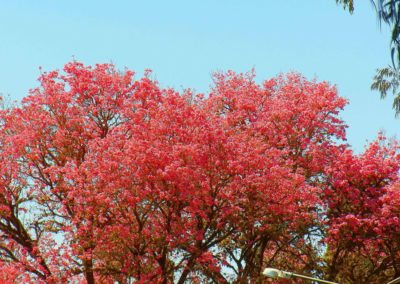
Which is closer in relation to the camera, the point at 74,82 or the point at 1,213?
the point at 1,213

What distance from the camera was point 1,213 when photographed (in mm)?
25047

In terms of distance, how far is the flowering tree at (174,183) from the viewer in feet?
75.5

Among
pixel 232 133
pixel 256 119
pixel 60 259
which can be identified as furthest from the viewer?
pixel 256 119

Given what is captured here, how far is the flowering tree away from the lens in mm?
23000

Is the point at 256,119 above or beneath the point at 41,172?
above

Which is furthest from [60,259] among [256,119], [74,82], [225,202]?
[256,119]

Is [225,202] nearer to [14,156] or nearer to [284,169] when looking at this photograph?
[284,169]

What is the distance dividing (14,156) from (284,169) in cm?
969

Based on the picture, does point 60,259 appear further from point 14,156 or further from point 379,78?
point 379,78

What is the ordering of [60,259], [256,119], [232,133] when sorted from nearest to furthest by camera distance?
[60,259], [232,133], [256,119]

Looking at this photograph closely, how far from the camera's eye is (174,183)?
22.7 m

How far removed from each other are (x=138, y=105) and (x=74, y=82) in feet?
9.31

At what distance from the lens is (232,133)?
86.6 feet

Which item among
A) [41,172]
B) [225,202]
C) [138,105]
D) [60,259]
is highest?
[138,105]
